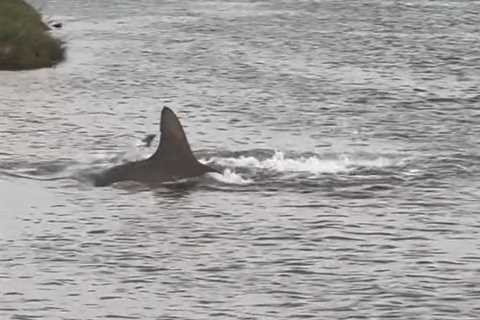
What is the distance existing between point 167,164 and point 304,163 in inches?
106

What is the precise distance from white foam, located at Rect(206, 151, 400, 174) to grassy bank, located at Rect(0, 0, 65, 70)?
1728cm

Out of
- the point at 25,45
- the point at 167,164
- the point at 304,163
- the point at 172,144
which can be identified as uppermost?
the point at 172,144

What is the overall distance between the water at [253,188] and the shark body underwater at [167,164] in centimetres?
27

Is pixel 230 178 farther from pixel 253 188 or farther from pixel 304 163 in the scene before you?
pixel 304 163

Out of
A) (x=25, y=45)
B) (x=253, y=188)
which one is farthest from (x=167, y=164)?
(x=25, y=45)

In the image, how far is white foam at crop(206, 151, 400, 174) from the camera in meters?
25.6

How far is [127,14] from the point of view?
58.6m

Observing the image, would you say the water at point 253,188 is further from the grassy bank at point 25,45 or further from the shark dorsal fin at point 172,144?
the grassy bank at point 25,45

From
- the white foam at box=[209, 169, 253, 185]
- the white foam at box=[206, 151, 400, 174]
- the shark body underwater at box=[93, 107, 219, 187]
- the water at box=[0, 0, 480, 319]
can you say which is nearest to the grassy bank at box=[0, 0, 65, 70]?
the water at box=[0, 0, 480, 319]

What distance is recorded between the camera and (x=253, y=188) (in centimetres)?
2409

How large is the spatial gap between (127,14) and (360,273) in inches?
1601

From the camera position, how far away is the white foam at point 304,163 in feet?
84.1

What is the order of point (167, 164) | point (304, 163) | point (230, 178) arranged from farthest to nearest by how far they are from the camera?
point (304, 163), point (230, 178), point (167, 164)

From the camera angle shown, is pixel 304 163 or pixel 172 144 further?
pixel 304 163
